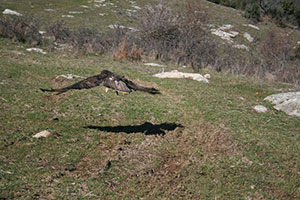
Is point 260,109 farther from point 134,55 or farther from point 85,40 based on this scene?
point 85,40

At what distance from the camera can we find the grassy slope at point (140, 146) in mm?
4652

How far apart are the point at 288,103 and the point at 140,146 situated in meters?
5.57

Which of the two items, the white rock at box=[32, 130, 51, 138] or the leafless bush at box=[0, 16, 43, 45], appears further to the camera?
the leafless bush at box=[0, 16, 43, 45]

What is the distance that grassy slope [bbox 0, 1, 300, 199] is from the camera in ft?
15.3

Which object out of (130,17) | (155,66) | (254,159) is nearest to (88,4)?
(130,17)

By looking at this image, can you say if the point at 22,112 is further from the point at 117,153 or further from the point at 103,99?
the point at 117,153

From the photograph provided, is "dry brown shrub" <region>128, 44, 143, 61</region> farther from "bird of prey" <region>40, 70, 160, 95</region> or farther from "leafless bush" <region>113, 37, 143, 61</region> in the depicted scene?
"bird of prey" <region>40, 70, 160, 95</region>

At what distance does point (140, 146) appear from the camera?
5973 millimetres

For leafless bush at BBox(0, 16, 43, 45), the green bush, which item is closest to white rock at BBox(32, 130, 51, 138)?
leafless bush at BBox(0, 16, 43, 45)

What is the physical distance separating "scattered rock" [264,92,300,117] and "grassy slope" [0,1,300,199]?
0.38m

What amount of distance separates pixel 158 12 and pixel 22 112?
14.5 metres

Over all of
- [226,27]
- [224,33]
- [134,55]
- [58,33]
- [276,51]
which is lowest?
[224,33]

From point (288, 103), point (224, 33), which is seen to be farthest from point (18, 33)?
point (224, 33)

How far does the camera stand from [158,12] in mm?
19406
